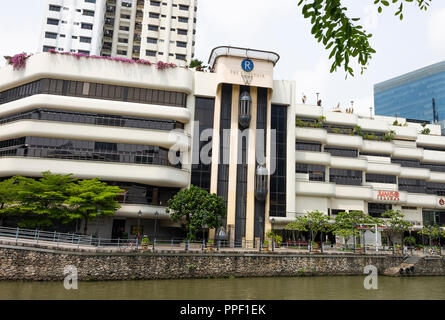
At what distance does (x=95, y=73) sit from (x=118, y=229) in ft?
54.7

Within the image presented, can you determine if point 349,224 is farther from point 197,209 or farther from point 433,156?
point 433,156

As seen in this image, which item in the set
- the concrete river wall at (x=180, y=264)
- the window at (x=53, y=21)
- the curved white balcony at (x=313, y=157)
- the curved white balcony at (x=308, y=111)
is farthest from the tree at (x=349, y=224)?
the window at (x=53, y=21)

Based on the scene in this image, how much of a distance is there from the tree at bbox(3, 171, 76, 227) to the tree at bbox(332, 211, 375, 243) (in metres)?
26.5

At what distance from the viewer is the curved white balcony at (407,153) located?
170ft

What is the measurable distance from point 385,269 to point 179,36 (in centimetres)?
4909

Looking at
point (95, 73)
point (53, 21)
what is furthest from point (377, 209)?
point (53, 21)

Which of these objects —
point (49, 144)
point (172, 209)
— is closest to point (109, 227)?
point (172, 209)

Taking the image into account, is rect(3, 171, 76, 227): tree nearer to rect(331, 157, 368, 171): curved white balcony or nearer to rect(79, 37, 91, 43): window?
rect(331, 157, 368, 171): curved white balcony

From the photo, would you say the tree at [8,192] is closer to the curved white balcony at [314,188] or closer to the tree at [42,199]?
the tree at [42,199]

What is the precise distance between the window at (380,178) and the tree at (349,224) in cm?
1207

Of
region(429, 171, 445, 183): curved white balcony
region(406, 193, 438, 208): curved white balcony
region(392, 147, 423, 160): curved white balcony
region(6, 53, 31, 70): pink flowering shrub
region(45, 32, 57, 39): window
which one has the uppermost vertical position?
region(45, 32, 57, 39): window

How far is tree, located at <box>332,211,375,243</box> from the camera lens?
35.8 m

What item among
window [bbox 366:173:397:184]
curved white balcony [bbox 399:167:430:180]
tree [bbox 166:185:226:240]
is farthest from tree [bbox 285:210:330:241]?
curved white balcony [bbox 399:167:430:180]

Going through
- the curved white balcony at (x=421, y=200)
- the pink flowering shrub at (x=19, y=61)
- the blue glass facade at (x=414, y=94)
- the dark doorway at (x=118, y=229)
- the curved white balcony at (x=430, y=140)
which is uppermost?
the blue glass facade at (x=414, y=94)
